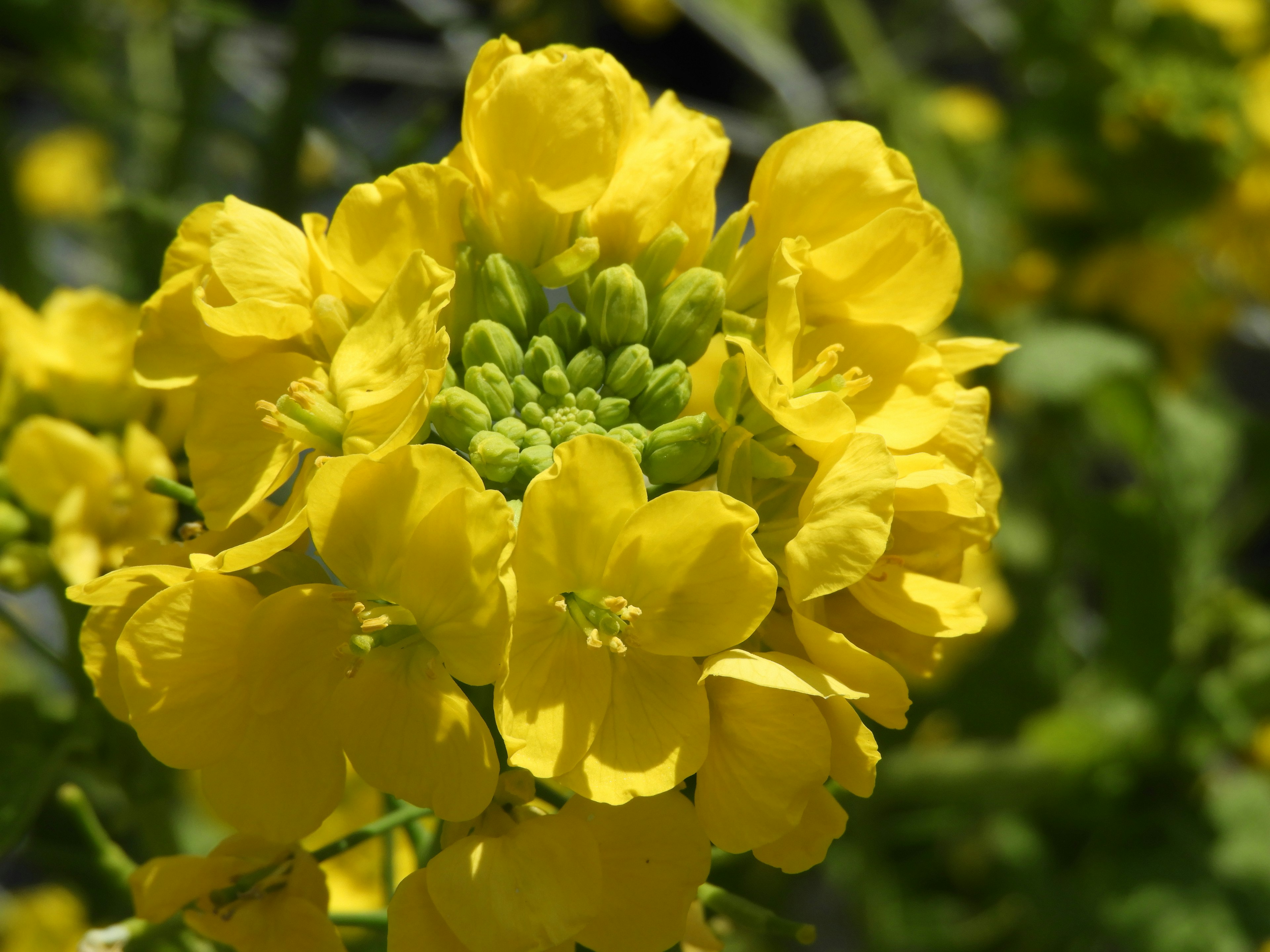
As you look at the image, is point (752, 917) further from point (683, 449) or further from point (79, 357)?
point (79, 357)

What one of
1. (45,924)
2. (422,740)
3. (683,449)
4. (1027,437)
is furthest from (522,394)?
(1027,437)

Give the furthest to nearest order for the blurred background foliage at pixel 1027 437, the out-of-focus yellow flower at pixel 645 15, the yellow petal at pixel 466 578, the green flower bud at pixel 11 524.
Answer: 1. the out-of-focus yellow flower at pixel 645 15
2. the blurred background foliage at pixel 1027 437
3. the green flower bud at pixel 11 524
4. the yellow petal at pixel 466 578

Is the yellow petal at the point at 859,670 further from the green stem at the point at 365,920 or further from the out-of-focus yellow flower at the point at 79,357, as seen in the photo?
the out-of-focus yellow flower at the point at 79,357

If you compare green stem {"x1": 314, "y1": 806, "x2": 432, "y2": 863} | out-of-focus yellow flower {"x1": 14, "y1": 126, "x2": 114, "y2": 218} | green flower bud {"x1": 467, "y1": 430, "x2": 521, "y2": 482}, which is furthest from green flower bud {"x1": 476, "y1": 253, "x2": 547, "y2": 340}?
out-of-focus yellow flower {"x1": 14, "y1": 126, "x2": 114, "y2": 218}

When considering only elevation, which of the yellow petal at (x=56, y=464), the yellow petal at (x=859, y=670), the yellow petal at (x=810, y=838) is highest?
the yellow petal at (x=859, y=670)

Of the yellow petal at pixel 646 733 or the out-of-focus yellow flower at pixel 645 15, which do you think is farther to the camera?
the out-of-focus yellow flower at pixel 645 15

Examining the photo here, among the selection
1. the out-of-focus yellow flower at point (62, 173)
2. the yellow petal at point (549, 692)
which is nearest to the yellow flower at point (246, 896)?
the yellow petal at point (549, 692)
